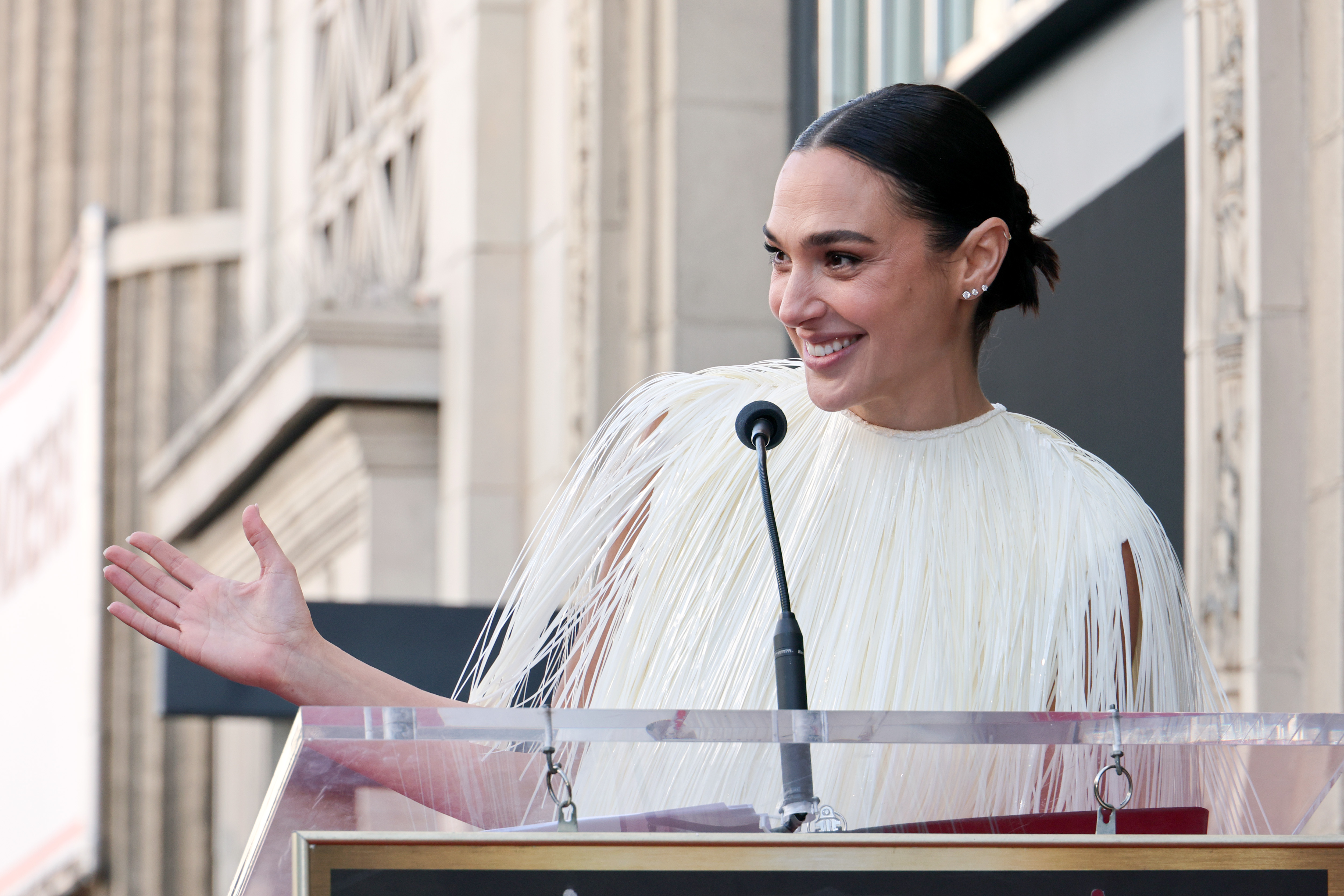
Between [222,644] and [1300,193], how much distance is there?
2966 millimetres

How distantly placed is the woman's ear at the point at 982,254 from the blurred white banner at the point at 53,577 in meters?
12.5

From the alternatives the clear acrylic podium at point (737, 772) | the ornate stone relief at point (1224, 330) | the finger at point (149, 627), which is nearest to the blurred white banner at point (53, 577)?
the ornate stone relief at point (1224, 330)

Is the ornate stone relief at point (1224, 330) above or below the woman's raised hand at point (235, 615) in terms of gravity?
above

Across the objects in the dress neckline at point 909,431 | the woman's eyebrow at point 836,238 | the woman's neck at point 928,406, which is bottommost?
the dress neckline at point 909,431

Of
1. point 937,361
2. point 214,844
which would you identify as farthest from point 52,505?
point 937,361

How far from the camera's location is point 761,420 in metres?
2.24

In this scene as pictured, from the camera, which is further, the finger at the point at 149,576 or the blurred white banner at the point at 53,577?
the blurred white banner at the point at 53,577

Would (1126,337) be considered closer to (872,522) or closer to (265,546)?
(872,522)

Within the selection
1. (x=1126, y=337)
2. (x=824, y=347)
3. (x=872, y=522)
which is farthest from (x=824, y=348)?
(x=1126, y=337)

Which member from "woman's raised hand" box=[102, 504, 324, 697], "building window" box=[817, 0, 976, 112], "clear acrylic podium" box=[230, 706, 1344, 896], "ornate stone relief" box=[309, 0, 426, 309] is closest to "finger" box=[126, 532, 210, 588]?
"woman's raised hand" box=[102, 504, 324, 697]

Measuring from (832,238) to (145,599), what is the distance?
0.94 metres

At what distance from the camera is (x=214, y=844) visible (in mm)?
15102

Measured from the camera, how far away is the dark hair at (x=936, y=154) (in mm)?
2607

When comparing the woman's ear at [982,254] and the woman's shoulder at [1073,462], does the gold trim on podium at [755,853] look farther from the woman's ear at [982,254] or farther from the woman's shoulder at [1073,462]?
the woman's ear at [982,254]
